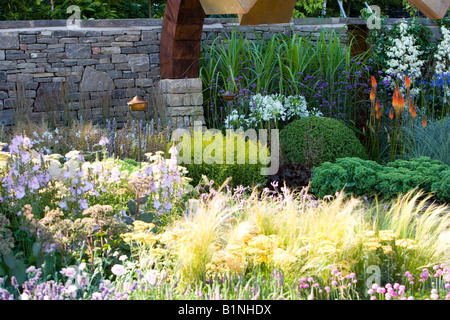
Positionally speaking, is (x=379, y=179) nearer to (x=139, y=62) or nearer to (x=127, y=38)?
(x=139, y=62)

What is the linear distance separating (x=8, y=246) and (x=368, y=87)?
645 centimetres

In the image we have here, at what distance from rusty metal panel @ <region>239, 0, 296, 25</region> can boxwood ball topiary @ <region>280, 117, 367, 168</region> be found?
152cm

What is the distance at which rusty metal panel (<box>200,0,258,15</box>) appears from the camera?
4246mm

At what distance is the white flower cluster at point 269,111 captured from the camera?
705 cm

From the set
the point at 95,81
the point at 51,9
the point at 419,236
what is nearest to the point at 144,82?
the point at 95,81

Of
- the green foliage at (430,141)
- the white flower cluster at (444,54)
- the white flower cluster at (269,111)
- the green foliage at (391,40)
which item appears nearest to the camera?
the green foliage at (430,141)

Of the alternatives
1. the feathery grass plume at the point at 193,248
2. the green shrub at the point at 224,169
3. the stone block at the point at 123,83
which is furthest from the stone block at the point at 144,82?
the feathery grass plume at the point at 193,248

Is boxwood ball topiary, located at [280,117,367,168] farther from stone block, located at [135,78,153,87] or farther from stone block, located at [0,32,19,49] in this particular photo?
stone block, located at [0,32,19,49]

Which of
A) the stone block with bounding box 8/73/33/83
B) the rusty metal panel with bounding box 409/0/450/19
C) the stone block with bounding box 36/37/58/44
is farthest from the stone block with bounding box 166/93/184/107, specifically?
the rusty metal panel with bounding box 409/0/450/19

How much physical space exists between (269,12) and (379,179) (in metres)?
1.82

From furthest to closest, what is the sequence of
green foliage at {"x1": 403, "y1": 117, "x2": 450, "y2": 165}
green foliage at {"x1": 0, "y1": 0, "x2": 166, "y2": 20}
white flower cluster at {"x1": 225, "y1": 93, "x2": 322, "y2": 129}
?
green foliage at {"x1": 0, "y1": 0, "x2": 166, "y2": 20} → white flower cluster at {"x1": 225, "y1": 93, "x2": 322, "y2": 129} → green foliage at {"x1": 403, "y1": 117, "x2": 450, "y2": 165}

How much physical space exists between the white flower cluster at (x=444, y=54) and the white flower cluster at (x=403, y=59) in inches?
11.1

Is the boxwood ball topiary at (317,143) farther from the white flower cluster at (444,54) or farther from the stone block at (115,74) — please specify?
the white flower cluster at (444,54)

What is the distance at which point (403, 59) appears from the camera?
871 cm
